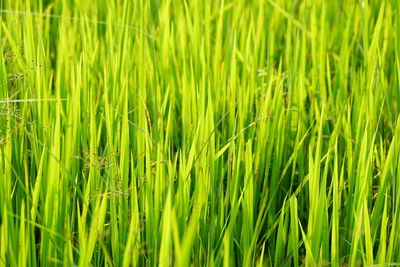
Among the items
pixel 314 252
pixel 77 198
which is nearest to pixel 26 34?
pixel 77 198

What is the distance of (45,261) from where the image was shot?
127 cm

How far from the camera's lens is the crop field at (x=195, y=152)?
4.22 ft

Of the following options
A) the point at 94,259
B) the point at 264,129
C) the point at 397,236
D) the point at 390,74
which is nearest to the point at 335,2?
the point at 390,74

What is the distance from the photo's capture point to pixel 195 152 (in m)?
1.45

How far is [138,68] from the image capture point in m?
1.84

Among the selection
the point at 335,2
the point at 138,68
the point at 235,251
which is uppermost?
the point at 335,2

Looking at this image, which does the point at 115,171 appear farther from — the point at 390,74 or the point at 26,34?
the point at 390,74

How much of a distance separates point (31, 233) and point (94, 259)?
123 mm

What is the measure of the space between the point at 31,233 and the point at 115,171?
20cm

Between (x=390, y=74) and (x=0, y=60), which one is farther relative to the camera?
(x=390, y=74)

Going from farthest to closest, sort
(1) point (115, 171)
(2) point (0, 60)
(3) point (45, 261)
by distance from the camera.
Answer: (2) point (0, 60), (1) point (115, 171), (3) point (45, 261)

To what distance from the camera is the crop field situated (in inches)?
50.6

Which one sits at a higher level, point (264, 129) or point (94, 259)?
point (264, 129)

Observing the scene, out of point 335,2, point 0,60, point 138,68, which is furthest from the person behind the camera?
point 335,2
